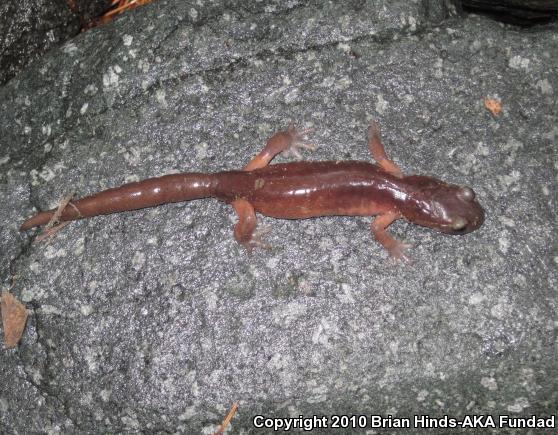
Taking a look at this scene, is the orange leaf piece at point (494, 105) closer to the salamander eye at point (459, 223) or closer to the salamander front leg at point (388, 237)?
the salamander eye at point (459, 223)

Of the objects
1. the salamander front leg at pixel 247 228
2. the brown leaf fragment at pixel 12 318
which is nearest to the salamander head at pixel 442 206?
the salamander front leg at pixel 247 228

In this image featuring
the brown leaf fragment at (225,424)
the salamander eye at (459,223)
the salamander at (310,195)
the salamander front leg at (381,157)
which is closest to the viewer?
the brown leaf fragment at (225,424)

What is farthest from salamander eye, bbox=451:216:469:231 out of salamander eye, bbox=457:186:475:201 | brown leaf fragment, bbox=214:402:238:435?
brown leaf fragment, bbox=214:402:238:435

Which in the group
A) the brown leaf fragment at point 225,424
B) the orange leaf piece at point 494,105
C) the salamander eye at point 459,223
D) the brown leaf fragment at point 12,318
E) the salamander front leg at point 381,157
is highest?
the brown leaf fragment at point 12,318

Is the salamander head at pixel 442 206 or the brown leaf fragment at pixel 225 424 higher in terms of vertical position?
the salamander head at pixel 442 206

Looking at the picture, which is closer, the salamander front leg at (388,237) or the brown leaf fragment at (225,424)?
the brown leaf fragment at (225,424)

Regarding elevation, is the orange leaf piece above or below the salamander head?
above

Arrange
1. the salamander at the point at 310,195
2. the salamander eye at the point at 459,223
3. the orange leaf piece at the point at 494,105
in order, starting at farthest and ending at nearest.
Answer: the orange leaf piece at the point at 494,105
the salamander at the point at 310,195
the salamander eye at the point at 459,223

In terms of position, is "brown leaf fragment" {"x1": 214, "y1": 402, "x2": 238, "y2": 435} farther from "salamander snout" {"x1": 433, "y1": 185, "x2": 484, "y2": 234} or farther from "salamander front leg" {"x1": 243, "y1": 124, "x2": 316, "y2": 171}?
"salamander snout" {"x1": 433, "y1": 185, "x2": 484, "y2": 234}
